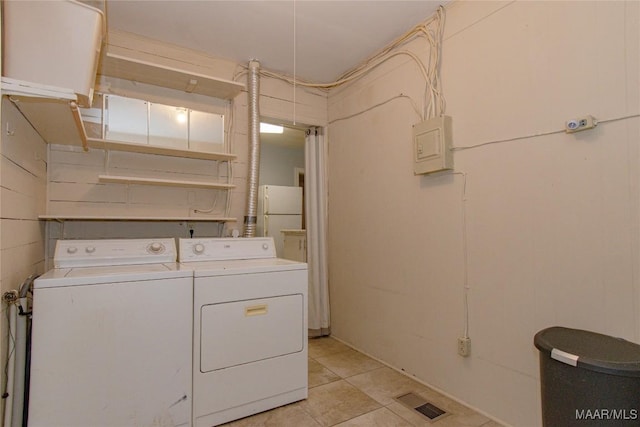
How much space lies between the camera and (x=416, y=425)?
1.79m

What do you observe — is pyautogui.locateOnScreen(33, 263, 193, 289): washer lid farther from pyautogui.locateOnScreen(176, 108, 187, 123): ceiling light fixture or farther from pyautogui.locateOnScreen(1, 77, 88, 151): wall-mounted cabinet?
pyautogui.locateOnScreen(176, 108, 187, 123): ceiling light fixture

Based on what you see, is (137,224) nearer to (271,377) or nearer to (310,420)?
(271,377)

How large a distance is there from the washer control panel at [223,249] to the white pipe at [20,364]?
79 cm

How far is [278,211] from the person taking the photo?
4848 mm

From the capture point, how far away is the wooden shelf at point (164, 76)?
2.20 m

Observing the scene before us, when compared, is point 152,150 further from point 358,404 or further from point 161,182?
point 358,404

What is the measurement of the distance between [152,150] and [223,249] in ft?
2.89

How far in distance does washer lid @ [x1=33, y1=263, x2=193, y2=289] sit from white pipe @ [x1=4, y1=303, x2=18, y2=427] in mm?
192

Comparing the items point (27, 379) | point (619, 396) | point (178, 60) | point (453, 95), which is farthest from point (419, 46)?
point (27, 379)

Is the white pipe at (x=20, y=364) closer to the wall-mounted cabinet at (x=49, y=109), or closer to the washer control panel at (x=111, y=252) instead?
the washer control panel at (x=111, y=252)

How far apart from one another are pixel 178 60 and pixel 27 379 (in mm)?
2243

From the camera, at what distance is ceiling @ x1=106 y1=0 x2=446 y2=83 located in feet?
6.97

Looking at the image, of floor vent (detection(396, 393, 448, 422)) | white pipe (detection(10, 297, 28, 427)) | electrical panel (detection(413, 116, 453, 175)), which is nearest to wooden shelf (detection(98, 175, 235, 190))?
white pipe (detection(10, 297, 28, 427))

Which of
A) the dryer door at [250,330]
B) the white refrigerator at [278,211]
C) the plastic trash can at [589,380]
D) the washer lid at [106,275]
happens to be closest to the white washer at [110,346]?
the washer lid at [106,275]
